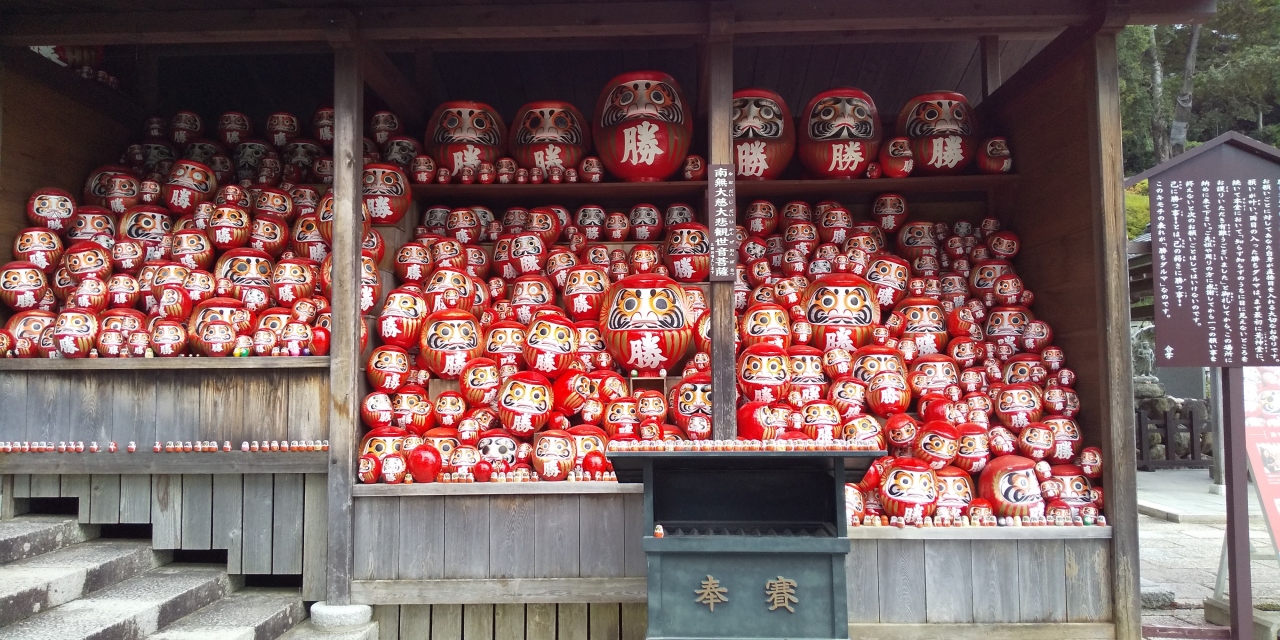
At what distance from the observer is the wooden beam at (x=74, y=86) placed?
4672mm

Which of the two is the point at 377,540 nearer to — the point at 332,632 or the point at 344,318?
the point at 332,632

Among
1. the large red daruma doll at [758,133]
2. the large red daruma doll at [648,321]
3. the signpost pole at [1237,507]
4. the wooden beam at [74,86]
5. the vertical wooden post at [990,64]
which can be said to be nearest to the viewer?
the signpost pole at [1237,507]

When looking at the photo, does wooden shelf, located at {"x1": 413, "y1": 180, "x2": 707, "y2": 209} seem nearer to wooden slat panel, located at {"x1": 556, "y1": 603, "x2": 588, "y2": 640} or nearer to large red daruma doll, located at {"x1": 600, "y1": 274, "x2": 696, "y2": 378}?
large red daruma doll, located at {"x1": 600, "y1": 274, "x2": 696, "y2": 378}

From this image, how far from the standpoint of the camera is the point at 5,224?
15.4 ft

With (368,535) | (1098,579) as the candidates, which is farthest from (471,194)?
(1098,579)

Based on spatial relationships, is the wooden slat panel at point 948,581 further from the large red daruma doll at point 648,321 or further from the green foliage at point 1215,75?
the green foliage at point 1215,75

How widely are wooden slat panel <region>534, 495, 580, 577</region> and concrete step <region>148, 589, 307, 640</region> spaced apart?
1339 mm

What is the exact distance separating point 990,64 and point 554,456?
449cm

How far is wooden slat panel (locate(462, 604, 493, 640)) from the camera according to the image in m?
4.16

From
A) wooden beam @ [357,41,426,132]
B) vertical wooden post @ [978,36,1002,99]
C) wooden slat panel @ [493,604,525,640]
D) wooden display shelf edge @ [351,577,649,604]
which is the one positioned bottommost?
wooden slat panel @ [493,604,525,640]

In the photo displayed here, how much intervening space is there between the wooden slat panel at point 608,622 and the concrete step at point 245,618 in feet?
5.36

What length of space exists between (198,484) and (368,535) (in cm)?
103

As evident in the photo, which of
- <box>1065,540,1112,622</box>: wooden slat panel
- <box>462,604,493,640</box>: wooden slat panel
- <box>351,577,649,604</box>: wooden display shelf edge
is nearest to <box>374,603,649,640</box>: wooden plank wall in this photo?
<box>462,604,493,640</box>: wooden slat panel

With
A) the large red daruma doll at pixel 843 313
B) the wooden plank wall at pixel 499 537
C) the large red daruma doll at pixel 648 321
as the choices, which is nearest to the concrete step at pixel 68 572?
the wooden plank wall at pixel 499 537
